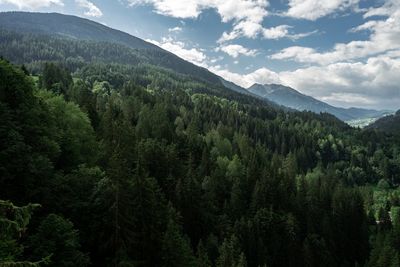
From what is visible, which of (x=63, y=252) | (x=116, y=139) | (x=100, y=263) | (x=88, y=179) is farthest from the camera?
(x=116, y=139)

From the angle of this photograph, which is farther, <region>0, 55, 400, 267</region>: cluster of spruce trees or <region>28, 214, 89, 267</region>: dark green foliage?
<region>0, 55, 400, 267</region>: cluster of spruce trees

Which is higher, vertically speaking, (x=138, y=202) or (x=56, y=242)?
(x=56, y=242)

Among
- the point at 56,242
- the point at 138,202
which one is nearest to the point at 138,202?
the point at 138,202

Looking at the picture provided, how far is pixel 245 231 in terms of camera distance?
279 feet

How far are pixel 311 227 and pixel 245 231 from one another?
2627cm

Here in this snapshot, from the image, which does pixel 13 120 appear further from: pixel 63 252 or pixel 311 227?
pixel 311 227

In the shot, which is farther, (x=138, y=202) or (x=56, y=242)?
(x=138, y=202)

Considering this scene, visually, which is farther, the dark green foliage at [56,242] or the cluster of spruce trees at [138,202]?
the cluster of spruce trees at [138,202]

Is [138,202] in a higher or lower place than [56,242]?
lower

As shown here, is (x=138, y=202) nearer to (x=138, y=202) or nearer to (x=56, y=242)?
(x=138, y=202)

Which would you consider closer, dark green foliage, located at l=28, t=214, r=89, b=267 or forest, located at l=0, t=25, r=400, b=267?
dark green foliage, located at l=28, t=214, r=89, b=267

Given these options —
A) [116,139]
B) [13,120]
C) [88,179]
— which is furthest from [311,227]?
[13,120]

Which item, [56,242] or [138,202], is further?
[138,202]

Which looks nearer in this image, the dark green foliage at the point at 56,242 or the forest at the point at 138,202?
the dark green foliage at the point at 56,242
